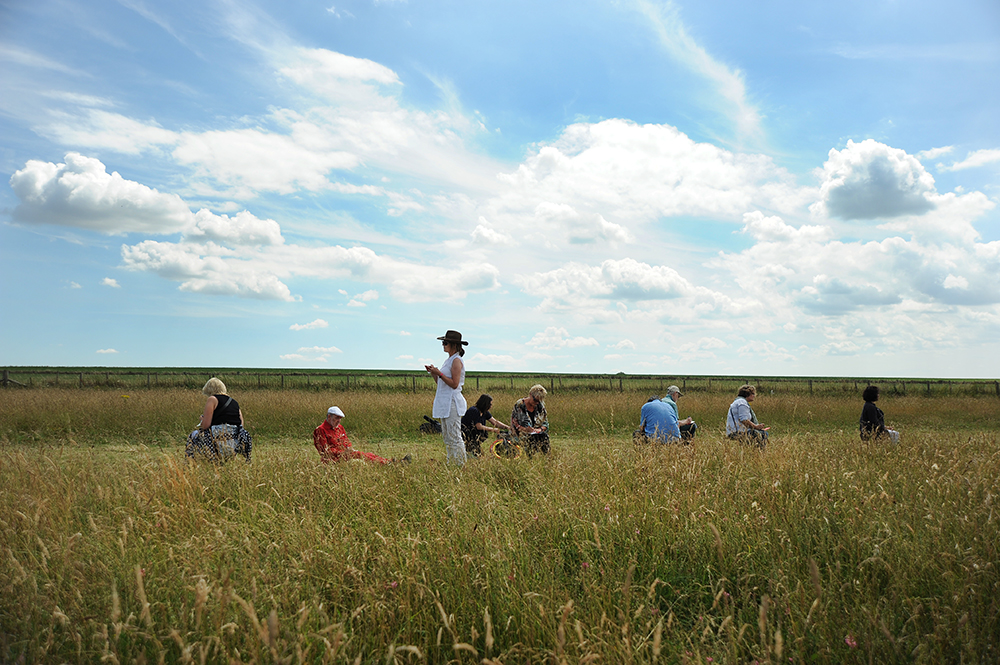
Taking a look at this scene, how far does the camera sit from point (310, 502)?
431 centimetres

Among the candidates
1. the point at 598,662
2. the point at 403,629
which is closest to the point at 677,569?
the point at 598,662

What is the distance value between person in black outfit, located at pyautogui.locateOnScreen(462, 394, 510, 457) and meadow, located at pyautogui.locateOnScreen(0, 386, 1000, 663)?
2125 mm

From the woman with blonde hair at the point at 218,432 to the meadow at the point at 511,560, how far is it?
0.55 metres

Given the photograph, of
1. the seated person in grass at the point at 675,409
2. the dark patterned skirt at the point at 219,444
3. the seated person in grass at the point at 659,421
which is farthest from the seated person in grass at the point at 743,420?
the dark patterned skirt at the point at 219,444

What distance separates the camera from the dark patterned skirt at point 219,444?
19.4ft

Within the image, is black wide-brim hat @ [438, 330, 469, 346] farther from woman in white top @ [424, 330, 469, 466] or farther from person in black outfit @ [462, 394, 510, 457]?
person in black outfit @ [462, 394, 510, 457]

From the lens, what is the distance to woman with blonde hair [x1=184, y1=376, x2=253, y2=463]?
606cm

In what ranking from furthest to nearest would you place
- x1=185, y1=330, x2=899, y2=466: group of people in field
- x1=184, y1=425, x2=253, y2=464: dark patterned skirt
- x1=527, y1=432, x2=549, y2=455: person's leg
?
x1=527, y1=432, x2=549, y2=455: person's leg < x1=185, y1=330, x2=899, y2=466: group of people in field < x1=184, y1=425, x2=253, y2=464: dark patterned skirt

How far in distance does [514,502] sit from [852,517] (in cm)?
227

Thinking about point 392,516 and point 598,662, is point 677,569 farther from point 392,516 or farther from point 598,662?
point 392,516

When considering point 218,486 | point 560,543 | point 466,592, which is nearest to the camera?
point 466,592

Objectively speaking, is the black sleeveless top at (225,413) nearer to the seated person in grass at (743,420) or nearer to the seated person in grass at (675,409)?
the seated person in grass at (675,409)

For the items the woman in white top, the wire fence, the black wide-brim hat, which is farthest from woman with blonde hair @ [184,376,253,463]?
the wire fence

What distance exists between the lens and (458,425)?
6.51 meters
